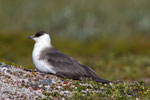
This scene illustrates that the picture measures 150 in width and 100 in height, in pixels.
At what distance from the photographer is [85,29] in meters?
40.1

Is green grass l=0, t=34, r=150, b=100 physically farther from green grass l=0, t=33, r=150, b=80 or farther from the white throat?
the white throat

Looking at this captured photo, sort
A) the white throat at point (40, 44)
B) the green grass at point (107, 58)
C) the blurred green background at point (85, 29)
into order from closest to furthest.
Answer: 1. the green grass at point (107, 58)
2. the white throat at point (40, 44)
3. the blurred green background at point (85, 29)

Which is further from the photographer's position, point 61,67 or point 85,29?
point 85,29

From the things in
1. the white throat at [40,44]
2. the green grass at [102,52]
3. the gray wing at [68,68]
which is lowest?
the gray wing at [68,68]

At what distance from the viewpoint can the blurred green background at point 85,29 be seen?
30125mm

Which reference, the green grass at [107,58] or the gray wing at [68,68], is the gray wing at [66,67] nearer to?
the gray wing at [68,68]

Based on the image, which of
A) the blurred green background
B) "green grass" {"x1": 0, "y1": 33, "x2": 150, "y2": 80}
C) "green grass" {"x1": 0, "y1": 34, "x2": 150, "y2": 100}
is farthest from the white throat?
the blurred green background

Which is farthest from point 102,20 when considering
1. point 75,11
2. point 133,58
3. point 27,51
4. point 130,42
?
point 133,58

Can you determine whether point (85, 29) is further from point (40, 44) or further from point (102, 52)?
point (40, 44)

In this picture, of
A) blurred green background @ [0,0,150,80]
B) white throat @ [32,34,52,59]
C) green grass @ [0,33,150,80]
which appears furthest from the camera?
blurred green background @ [0,0,150,80]

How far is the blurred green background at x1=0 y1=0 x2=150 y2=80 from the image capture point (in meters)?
30.1

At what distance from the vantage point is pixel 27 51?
1308 inches

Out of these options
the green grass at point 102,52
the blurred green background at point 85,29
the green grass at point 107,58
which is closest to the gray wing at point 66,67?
the green grass at point 107,58

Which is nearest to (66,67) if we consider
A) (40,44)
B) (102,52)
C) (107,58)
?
(40,44)
